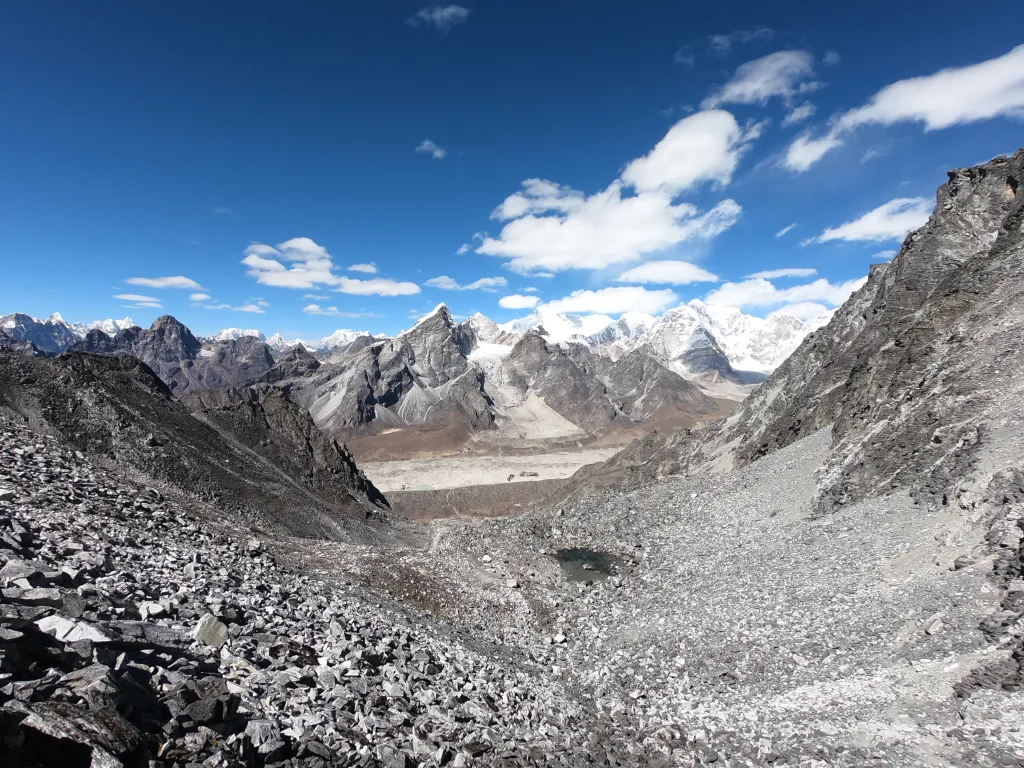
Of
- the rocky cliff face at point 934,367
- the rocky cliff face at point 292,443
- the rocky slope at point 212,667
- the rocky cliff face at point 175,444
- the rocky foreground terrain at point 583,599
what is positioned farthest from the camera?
the rocky cliff face at point 292,443

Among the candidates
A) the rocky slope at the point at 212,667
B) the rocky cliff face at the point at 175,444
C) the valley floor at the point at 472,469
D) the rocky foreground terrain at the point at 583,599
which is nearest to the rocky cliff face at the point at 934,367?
the rocky foreground terrain at the point at 583,599

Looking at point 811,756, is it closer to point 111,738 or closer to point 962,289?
point 111,738

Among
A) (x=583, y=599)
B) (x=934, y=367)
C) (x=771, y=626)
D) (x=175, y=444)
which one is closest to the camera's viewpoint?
(x=771, y=626)

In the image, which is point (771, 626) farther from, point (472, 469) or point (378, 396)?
point (378, 396)

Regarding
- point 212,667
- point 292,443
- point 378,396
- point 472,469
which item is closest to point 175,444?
point 292,443

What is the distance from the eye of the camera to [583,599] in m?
26.6

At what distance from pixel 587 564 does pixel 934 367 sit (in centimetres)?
2238

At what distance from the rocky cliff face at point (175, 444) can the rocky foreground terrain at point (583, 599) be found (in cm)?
24

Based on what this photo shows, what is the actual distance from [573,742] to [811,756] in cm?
530

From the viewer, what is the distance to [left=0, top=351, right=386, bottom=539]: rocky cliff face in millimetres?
31359

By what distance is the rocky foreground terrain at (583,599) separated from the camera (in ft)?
29.3

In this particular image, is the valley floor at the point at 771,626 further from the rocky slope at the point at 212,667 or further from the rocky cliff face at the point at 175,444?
the rocky cliff face at the point at 175,444

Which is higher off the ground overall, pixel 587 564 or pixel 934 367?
pixel 934 367

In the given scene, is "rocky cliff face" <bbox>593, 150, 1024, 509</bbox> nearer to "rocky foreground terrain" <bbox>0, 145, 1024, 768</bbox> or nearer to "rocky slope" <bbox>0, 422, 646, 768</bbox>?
"rocky foreground terrain" <bbox>0, 145, 1024, 768</bbox>
